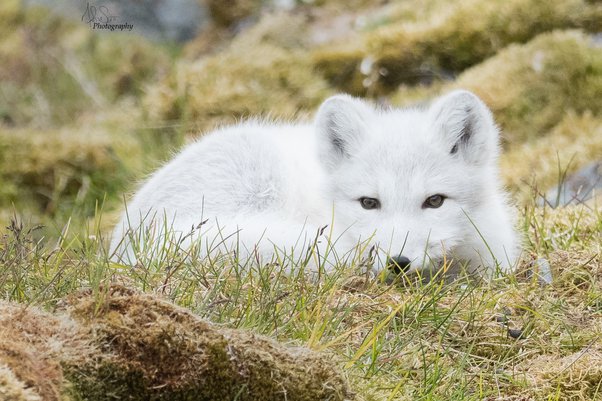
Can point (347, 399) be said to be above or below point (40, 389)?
below

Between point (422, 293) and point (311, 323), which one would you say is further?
point (422, 293)

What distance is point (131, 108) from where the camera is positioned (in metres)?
11.4

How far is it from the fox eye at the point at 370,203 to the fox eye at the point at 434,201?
253 mm

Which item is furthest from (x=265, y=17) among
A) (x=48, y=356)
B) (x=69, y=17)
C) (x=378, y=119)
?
(x=48, y=356)

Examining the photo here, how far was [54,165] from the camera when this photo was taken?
10062 mm

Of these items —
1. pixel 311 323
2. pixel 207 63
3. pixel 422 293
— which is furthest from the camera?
pixel 207 63

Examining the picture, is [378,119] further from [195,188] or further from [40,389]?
[40,389]

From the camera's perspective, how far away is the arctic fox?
4266 mm

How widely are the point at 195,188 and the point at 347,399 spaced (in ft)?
7.21

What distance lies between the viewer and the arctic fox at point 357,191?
168 inches

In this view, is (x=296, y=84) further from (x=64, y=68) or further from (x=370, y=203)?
(x=370, y=203)

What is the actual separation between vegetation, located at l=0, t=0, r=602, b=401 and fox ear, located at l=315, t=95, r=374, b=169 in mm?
977

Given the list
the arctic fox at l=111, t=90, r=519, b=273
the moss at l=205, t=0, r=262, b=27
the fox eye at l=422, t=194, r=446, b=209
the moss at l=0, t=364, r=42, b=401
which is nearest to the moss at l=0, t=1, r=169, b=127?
the moss at l=205, t=0, r=262, b=27

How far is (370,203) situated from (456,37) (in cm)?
614
